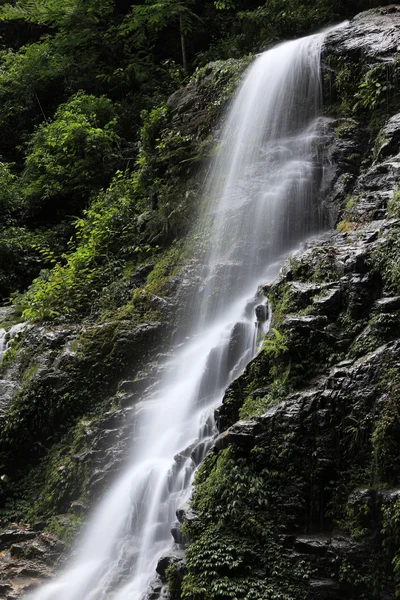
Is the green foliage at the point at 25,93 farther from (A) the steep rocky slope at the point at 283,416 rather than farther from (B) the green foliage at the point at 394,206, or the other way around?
(B) the green foliage at the point at 394,206

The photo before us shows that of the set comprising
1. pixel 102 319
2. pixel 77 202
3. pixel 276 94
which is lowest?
pixel 102 319

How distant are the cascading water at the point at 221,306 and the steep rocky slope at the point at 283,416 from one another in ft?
1.44

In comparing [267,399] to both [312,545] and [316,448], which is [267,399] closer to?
[316,448]

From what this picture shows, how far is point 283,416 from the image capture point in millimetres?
6191

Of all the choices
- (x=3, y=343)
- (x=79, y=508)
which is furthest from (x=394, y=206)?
(x=3, y=343)

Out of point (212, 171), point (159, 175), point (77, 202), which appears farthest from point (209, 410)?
point (77, 202)

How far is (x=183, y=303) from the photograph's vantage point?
10.2 metres

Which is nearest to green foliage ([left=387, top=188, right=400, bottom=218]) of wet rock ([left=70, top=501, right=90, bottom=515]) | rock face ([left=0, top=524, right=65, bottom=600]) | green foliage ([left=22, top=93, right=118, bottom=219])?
wet rock ([left=70, top=501, right=90, bottom=515])

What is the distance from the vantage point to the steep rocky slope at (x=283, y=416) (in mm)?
5484

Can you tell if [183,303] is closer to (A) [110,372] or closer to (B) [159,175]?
(A) [110,372]

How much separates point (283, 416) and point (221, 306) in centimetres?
392

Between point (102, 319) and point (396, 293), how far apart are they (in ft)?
18.3

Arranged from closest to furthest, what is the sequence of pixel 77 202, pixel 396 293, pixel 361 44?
pixel 396 293
pixel 361 44
pixel 77 202

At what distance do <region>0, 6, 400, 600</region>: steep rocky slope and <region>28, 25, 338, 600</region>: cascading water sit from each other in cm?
44
